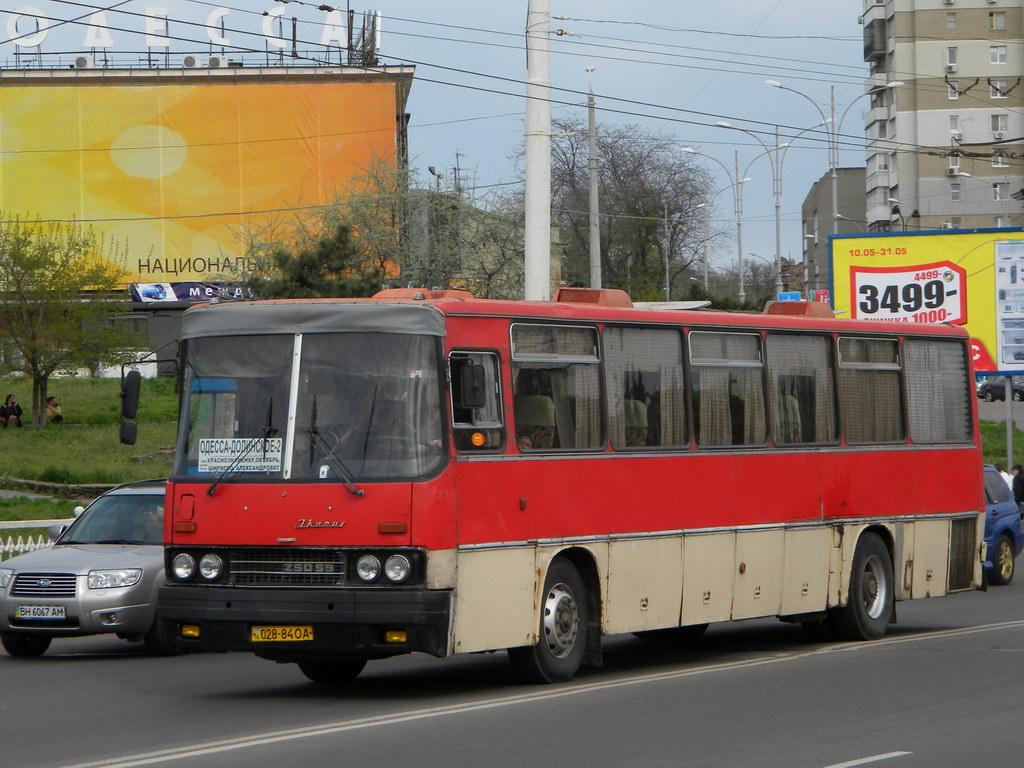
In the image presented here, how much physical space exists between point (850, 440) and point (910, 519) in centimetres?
142

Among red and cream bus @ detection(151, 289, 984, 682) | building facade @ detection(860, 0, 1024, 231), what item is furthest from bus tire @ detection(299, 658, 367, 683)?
building facade @ detection(860, 0, 1024, 231)

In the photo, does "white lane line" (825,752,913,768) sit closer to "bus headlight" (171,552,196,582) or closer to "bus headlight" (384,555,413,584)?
"bus headlight" (384,555,413,584)

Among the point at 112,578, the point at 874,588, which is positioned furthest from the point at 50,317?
the point at 874,588

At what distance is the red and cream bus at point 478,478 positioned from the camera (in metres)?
10.5

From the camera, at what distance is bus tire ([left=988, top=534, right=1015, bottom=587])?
76.1 feet

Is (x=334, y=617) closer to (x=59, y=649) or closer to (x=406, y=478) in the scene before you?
(x=406, y=478)

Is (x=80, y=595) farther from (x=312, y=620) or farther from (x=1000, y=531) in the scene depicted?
(x=1000, y=531)

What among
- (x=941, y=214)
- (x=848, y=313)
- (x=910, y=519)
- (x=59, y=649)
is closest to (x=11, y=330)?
(x=848, y=313)

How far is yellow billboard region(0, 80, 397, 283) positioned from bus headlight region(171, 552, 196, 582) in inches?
2260

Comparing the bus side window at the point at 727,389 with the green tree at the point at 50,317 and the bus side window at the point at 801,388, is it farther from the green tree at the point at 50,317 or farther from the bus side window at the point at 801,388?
the green tree at the point at 50,317

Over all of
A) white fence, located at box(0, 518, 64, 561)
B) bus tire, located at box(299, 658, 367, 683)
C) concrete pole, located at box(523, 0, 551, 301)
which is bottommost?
bus tire, located at box(299, 658, 367, 683)

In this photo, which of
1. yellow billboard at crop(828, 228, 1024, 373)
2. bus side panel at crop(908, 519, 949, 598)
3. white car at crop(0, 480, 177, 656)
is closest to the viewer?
white car at crop(0, 480, 177, 656)

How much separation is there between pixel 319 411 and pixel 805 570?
5434mm

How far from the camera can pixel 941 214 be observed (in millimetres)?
91875
